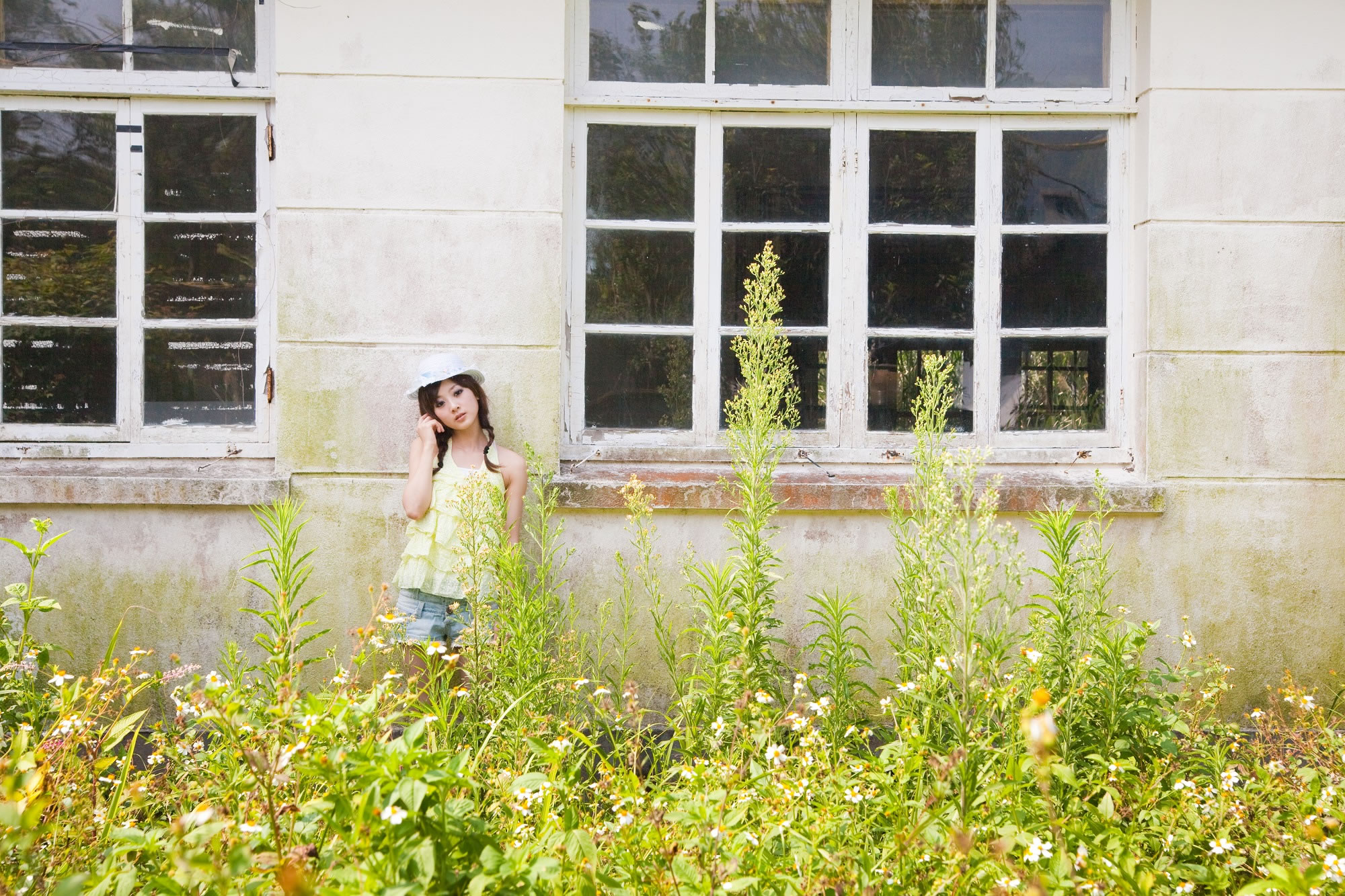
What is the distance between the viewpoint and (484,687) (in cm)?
278

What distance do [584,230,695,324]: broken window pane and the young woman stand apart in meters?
0.68

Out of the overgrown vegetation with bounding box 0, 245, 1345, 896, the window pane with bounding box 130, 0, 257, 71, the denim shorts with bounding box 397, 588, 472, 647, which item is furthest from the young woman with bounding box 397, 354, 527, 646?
the window pane with bounding box 130, 0, 257, 71

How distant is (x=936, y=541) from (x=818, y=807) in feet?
2.45

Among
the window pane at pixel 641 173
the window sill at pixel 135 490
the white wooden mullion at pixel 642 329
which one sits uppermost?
the window pane at pixel 641 173

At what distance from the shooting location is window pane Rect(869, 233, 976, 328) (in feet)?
13.0

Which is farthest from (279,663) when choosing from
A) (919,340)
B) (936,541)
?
(919,340)

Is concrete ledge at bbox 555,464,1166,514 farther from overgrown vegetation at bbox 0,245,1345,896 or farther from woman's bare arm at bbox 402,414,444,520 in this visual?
woman's bare arm at bbox 402,414,444,520

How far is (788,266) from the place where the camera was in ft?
12.9

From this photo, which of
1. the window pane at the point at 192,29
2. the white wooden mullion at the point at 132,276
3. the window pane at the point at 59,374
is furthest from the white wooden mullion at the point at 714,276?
the window pane at the point at 59,374

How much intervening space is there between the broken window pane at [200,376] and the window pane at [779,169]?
85.3 inches

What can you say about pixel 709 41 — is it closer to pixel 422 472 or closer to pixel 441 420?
pixel 441 420

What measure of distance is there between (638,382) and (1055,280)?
186 cm

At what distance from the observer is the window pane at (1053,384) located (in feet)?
13.0

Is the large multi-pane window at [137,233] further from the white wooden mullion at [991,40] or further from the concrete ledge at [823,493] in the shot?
the white wooden mullion at [991,40]
